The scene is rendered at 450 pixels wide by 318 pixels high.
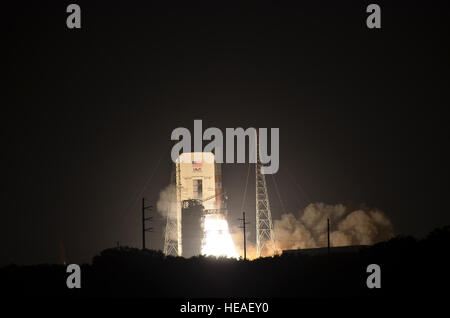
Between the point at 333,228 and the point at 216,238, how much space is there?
1482cm

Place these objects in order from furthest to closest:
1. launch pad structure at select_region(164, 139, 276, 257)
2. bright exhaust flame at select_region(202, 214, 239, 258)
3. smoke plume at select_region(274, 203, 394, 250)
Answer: smoke plume at select_region(274, 203, 394, 250), launch pad structure at select_region(164, 139, 276, 257), bright exhaust flame at select_region(202, 214, 239, 258)

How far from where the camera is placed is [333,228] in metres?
71.4

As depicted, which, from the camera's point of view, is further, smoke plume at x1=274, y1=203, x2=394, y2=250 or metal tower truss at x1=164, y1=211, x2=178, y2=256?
smoke plume at x1=274, y1=203, x2=394, y2=250

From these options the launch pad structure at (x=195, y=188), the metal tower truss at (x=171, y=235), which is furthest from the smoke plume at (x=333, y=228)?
the metal tower truss at (x=171, y=235)

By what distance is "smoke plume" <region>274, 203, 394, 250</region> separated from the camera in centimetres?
6894

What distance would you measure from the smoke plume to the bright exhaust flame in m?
7.57

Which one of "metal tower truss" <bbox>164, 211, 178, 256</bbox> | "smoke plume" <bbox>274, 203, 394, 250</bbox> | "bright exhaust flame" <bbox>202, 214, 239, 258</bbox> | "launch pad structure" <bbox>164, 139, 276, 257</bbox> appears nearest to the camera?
"bright exhaust flame" <bbox>202, 214, 239, 258</bbox>

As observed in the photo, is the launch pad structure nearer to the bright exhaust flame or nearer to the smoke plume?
the bright exhaust flame

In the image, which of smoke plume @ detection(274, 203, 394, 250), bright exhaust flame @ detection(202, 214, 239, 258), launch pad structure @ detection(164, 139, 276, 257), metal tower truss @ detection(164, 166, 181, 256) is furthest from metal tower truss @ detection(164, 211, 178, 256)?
smoke plume @ detection(274, 203, 394, 250)

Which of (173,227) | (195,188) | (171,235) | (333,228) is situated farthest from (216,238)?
(333,228)

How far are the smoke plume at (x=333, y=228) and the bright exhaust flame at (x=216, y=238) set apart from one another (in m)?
7.57

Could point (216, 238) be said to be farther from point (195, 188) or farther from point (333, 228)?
point (333, 228)
